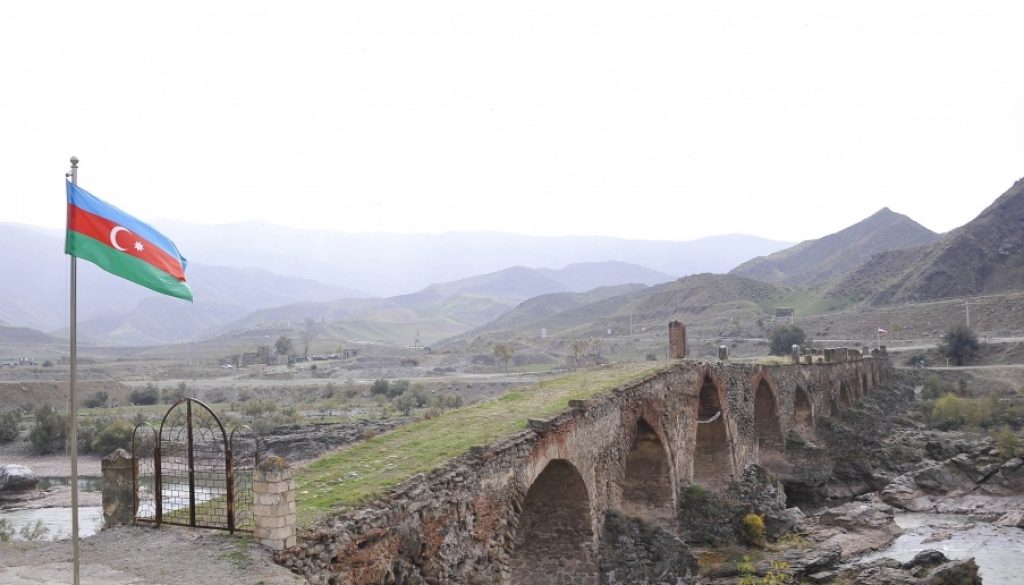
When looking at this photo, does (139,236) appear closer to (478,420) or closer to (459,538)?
(459,538)

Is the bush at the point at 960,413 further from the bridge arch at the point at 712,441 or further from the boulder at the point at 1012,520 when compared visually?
the bridge arch at the point at 712,441

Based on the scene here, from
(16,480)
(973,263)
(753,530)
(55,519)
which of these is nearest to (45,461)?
(16,480)

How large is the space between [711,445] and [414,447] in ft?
42.1

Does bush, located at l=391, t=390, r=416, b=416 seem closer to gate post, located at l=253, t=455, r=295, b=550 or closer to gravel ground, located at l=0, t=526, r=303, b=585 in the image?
gravel ground, located at l=0, t=526, r=303, b=585

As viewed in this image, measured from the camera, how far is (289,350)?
8644 centimetres

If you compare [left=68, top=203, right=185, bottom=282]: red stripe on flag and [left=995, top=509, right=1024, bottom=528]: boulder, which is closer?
[left=68, top=203, right=185, bottom=282]: red stripe on flag

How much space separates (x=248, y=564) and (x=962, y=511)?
23859 millimetres

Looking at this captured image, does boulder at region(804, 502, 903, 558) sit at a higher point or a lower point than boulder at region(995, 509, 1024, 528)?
higher

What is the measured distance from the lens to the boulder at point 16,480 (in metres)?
30.4

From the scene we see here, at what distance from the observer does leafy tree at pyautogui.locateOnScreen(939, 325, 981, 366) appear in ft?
168

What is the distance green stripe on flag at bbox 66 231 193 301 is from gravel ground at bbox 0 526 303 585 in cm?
232

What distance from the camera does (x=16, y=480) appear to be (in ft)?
101

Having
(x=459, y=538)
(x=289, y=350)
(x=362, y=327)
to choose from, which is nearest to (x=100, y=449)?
(x=459, y=538)

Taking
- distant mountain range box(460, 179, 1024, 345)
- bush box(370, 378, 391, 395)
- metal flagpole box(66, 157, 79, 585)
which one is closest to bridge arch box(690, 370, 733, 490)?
metal flagpole box(66, 157, 79, 585)
